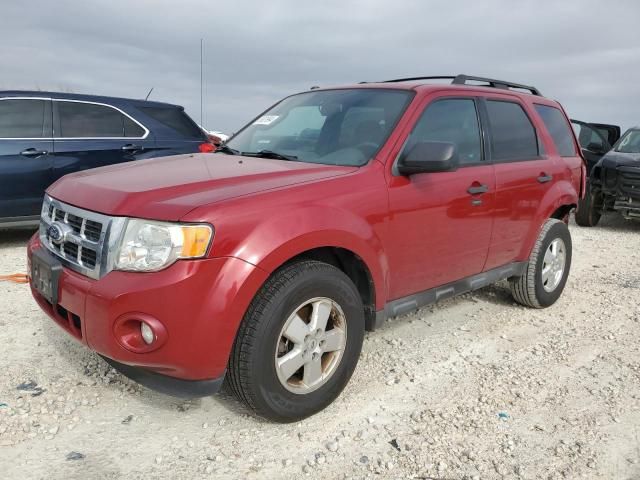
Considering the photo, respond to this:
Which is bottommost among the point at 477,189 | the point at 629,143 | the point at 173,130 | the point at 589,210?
the point at 589,210

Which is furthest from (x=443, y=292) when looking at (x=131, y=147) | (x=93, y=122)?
(x=93, y=122)

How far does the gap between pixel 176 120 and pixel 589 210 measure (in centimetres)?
657

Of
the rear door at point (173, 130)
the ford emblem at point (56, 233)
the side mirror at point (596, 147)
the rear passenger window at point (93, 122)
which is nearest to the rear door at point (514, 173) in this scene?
the ford emblem at point (56, 233)

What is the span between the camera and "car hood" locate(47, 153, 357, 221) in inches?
92.4

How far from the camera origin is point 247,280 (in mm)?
2326

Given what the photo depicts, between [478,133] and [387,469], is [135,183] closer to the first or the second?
[387,469]

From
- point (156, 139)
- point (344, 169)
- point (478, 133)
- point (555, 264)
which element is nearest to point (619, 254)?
point (555, 264)

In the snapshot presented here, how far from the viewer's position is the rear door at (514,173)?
3852mm

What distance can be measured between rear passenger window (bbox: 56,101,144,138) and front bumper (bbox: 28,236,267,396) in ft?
14.6

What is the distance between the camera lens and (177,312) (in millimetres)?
2217

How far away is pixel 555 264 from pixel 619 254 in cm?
295

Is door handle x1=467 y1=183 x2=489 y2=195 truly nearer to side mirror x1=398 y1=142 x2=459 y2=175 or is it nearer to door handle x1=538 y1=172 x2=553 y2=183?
side mirror x1=398 y1=142 x2=459 y2=175

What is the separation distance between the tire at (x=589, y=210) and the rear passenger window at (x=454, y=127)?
602 cm

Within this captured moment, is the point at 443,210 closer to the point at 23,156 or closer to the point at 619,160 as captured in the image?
the point at 23,156
